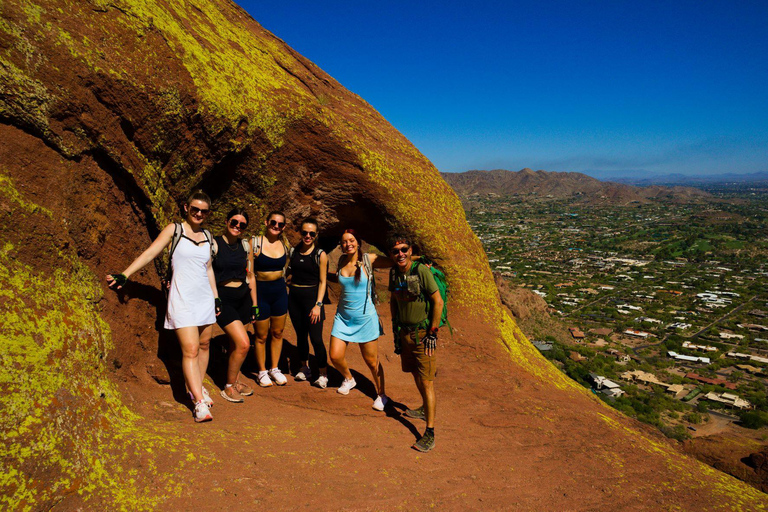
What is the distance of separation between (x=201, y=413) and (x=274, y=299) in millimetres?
1773

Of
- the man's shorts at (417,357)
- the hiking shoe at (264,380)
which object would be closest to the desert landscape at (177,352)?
the hiking shoe at (264,380)

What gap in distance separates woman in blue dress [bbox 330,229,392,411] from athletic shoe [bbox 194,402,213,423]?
1.75m

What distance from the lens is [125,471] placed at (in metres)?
3.01

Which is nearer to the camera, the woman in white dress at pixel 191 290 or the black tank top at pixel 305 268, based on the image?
the woman in white dress at pixel 191 290

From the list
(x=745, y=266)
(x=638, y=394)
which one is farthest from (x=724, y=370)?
(x=745, y=266)

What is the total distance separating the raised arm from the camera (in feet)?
12.7

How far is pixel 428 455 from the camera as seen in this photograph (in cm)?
469

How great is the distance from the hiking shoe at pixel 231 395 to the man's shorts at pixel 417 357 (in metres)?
2.04

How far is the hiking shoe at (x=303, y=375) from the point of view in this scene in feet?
20.8

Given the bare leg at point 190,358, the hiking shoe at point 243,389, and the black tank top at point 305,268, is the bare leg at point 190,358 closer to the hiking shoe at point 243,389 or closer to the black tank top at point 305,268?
the hiking shoe at point 243,389

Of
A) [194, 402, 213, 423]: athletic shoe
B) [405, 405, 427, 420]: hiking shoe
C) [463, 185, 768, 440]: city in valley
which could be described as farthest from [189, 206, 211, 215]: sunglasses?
[463, 185, 768, 440]: city in valley

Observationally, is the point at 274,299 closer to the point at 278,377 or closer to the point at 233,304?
the point at 233,304

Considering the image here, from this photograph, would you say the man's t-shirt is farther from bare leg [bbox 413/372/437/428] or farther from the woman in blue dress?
bare leg [bbox 413/372/437/428]

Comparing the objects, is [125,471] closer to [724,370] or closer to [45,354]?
[45,354]
